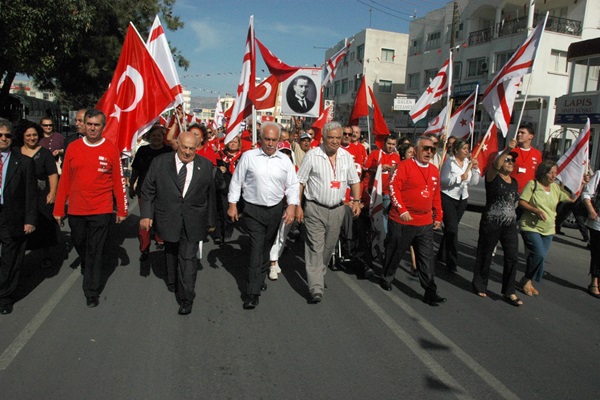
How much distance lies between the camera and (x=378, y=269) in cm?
662

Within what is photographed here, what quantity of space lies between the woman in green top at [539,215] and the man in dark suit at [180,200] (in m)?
3.77

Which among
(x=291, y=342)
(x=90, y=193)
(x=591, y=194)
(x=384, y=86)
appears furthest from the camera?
(x=384, y=86)

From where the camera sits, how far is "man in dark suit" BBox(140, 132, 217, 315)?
4754mm

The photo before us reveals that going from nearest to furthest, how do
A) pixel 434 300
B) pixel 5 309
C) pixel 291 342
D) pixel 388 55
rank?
pixel 291 342 < pixel 5 309 < pixel 434 300 < pixel 388 55

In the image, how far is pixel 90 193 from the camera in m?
4.74

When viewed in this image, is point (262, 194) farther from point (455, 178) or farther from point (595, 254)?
point (595, 254)

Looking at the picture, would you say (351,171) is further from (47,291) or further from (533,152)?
(47,291)

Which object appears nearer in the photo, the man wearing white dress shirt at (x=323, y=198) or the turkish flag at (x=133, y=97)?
the man wearing white dress shirt at (x=323, y=198)

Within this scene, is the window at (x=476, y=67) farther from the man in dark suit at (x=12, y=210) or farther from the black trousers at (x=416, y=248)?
the man in dark suit at (x=12, y=210)

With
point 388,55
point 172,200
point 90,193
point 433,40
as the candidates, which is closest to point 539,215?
point 172,200

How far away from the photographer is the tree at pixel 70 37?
39.4 ft

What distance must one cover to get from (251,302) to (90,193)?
1.92 m

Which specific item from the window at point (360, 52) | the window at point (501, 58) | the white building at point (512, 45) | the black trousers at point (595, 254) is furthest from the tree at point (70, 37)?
the window at point (360, 52)

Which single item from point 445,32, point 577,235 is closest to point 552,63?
point 445,32
